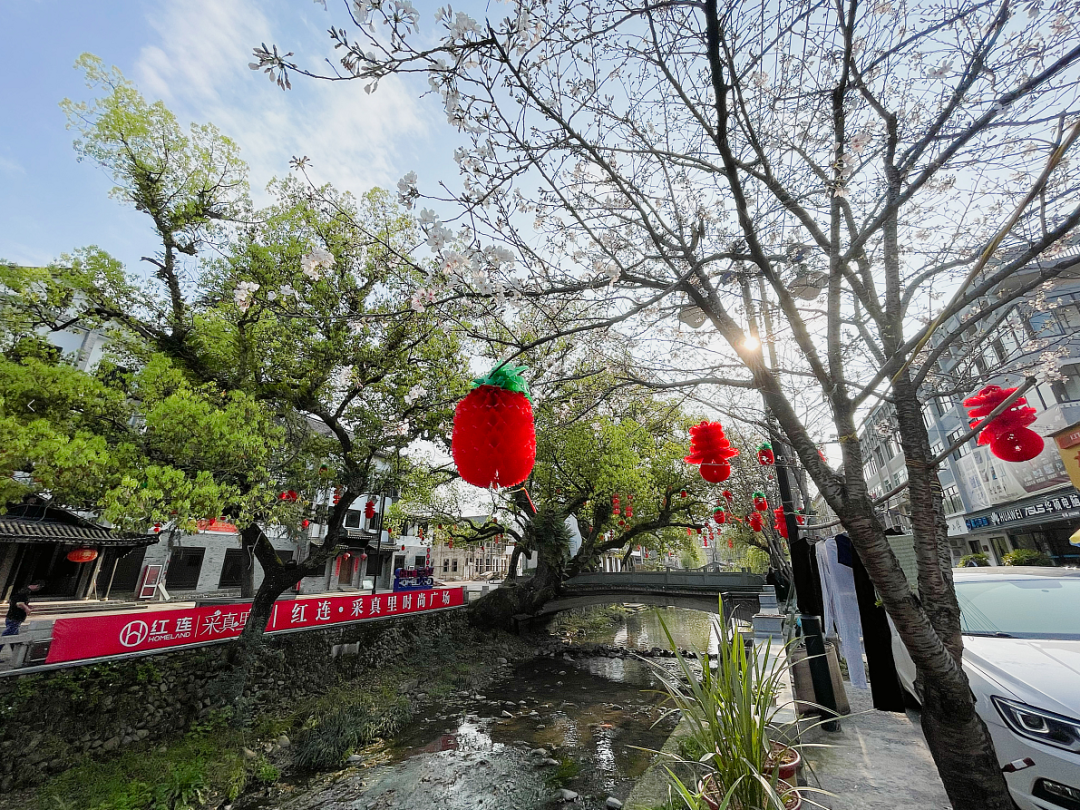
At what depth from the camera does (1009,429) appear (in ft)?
11.4

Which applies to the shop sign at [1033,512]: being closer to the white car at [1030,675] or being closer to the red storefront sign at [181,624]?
the white car at [1030,675]

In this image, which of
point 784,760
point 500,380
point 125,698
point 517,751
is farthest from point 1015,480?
point 125,698

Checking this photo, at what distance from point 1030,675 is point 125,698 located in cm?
1179

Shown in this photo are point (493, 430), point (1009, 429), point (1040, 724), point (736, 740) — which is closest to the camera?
point (736, 740)

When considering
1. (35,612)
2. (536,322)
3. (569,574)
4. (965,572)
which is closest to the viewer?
(965,572)

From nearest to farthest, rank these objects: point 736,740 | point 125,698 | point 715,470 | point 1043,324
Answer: point 736,740
point 715,470
point 1043,324
point 125,698

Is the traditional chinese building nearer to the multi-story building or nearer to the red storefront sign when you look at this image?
the red storefront sign

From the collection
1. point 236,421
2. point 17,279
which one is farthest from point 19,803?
point 17,279

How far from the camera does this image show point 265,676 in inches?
378

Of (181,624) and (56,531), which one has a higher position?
(56,531)

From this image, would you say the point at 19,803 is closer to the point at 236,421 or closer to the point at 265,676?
the point at 265,676

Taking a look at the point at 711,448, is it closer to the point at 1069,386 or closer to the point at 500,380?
the point at 500,380

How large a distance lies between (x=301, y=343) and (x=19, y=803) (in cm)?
735

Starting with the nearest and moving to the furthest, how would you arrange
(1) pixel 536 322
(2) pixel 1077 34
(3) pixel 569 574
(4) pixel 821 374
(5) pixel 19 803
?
(4) pixel 821 374 < (2) pixel 1077 34 < (5) pixel 19 803 < (1) pixel 536 322 < (3) pixel 569 574
